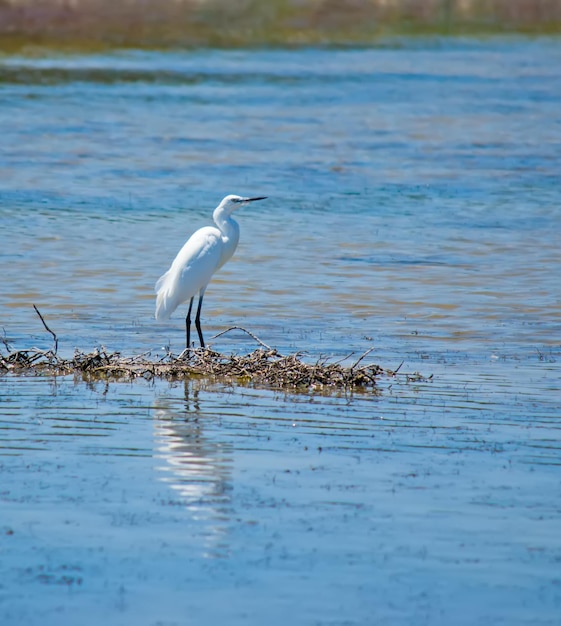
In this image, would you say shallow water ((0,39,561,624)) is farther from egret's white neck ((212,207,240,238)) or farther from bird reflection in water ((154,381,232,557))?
egret's white neck ((212,207,240,238))

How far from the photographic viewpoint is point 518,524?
5.59m

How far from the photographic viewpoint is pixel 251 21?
5731cm

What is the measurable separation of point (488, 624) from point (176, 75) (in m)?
31.3

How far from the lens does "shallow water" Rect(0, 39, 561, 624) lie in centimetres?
502

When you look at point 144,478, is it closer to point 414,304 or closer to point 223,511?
point 223,511

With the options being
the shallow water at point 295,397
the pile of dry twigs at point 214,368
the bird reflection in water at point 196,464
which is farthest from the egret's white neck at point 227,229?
the bird reflection in water at point 196,464

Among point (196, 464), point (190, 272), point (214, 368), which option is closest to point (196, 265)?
point (190, 272)

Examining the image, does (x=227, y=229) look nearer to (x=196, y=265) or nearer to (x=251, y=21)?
(x=196, y=265)

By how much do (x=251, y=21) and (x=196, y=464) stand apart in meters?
52.8

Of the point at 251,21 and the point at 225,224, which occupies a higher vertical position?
the point at 251,21

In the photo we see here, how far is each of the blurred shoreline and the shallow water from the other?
21602 mm

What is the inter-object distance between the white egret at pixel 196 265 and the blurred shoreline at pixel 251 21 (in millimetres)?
33624

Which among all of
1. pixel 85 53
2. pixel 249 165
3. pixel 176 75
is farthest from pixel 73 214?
pixel 85 53

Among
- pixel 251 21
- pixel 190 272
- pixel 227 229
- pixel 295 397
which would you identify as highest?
pixel 251 21
